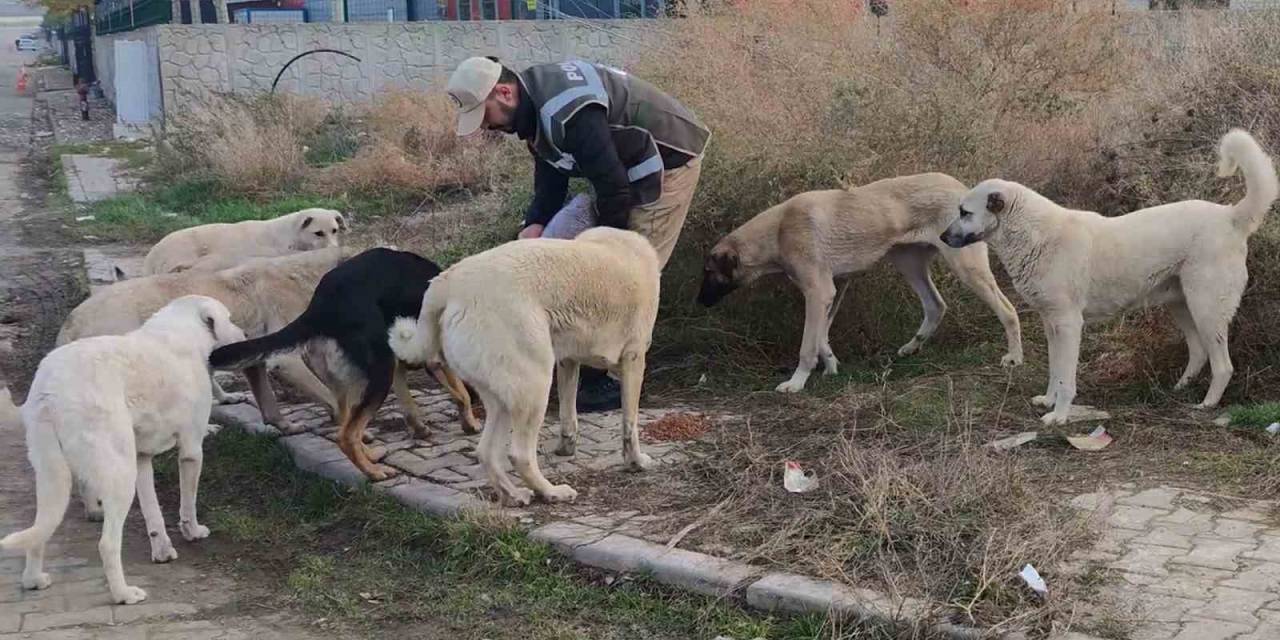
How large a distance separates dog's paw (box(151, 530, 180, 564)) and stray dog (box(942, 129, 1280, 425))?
4.16 meters

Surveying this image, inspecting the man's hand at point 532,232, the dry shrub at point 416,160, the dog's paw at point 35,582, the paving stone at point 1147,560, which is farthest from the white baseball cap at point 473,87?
the dry shrub at point 416,160

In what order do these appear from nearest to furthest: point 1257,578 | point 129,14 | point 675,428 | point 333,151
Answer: point 1257,578
point 675,428
point 333,151
point 129,14

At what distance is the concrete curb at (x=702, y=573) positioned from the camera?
417 centimetres

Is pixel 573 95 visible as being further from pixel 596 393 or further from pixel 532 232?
pixel 596 393

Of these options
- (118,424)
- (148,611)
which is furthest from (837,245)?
(148,611)

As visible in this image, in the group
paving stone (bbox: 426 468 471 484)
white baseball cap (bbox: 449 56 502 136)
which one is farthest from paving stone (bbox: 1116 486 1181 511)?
white baseball cap (bbox: 449 56 502 136)

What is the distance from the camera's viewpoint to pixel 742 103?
8820 millimetres

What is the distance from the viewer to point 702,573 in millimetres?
4602

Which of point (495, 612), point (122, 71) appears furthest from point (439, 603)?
point (122, 71)

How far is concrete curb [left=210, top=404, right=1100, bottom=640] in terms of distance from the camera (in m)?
4.17

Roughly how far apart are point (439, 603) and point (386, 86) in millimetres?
17617

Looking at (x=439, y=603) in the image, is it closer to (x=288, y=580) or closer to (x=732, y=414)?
(x=288, y=580)

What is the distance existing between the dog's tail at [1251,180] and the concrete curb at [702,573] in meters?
3.00

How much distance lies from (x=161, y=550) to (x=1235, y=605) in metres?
4.21
